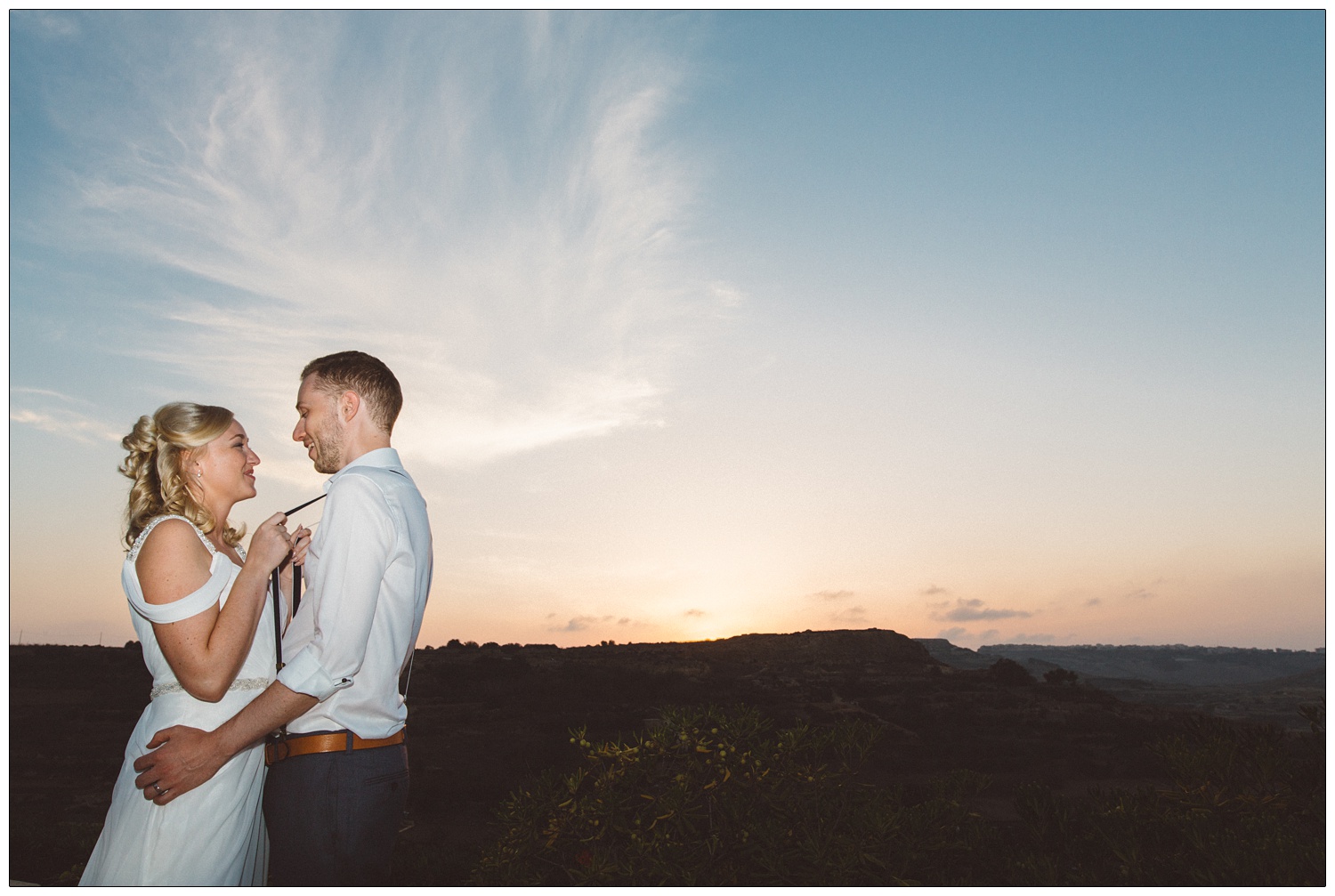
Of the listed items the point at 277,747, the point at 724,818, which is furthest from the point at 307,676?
the point at 724,818

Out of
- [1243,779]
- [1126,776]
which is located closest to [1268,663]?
[1126,776]

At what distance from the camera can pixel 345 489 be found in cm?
251

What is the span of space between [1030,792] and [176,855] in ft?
10.4

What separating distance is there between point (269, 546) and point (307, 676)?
1.73 feet

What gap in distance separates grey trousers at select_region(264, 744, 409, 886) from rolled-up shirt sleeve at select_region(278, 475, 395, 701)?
268 millimetres

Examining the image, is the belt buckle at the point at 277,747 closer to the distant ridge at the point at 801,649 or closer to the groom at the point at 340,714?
the groom at the point at 340,714

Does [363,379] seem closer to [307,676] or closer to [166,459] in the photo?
[166,459]

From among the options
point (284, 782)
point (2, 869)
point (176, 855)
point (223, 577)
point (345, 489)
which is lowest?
point (2, 869)

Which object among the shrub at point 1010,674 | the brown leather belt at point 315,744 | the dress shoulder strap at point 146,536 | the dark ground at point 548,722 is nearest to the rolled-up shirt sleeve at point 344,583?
the brown leather belt at point 315,744

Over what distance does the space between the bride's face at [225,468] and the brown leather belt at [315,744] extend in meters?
1.02

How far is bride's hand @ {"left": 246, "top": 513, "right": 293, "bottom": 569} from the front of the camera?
2641 mm

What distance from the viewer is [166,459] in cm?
298

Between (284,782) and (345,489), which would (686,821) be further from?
(345,489)

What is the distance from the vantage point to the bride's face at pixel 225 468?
9.90 feet
